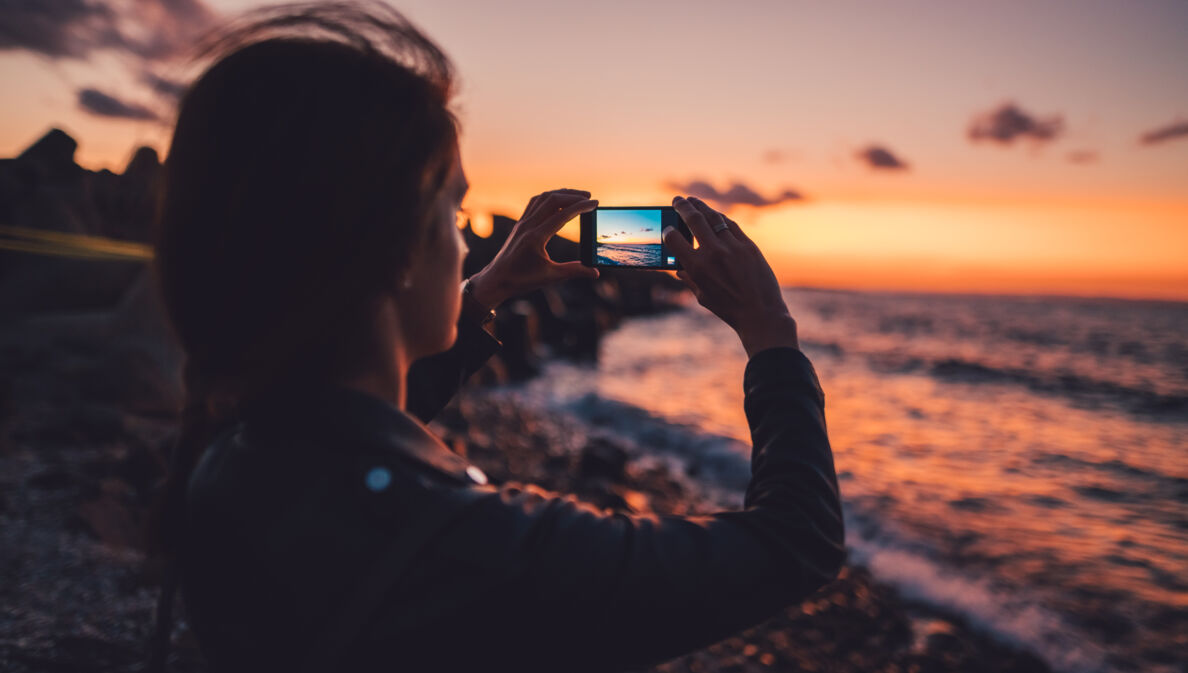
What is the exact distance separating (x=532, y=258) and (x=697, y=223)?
49cm

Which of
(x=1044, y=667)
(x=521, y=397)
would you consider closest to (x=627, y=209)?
(x=1044, y=667)

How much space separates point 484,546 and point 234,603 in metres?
0.39

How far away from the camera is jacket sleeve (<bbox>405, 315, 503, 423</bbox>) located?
1450mm

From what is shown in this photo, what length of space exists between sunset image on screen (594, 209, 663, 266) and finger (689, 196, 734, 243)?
57 centimetres

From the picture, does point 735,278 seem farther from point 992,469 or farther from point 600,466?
point 992,469

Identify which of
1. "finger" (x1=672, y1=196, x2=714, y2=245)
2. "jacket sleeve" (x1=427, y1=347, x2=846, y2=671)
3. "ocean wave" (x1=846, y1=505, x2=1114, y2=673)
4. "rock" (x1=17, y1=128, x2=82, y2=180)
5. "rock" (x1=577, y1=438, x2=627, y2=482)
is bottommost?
"ocean wave" (x1=846, y1=505, x2=1114, y2=673)

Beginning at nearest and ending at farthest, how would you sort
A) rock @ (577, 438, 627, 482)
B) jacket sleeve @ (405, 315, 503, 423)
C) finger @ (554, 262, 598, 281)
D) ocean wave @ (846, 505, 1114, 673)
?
1. jacket sleeve @ (405, 315, 503, 423)
2. finger @ (554, 262, 598, 281)
3. ocean wave @ (846, 505, 1114, 673)
4. rock @ (577, 438, 627, 482)

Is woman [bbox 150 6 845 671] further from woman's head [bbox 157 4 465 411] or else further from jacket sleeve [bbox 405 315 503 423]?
jacket sleeve [bbox 405 315 503 423]

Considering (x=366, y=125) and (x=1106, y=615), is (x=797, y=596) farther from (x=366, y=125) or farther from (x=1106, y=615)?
(x=1106, y=615)

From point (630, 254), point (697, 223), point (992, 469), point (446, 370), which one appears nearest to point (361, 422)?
point (446, 370)

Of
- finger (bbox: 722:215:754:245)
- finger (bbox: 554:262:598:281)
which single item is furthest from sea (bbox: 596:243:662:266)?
finger (bbox: 722:215:754:245)

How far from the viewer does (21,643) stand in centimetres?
301

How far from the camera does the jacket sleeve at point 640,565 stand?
2.56 ft

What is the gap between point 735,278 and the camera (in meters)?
1.15
